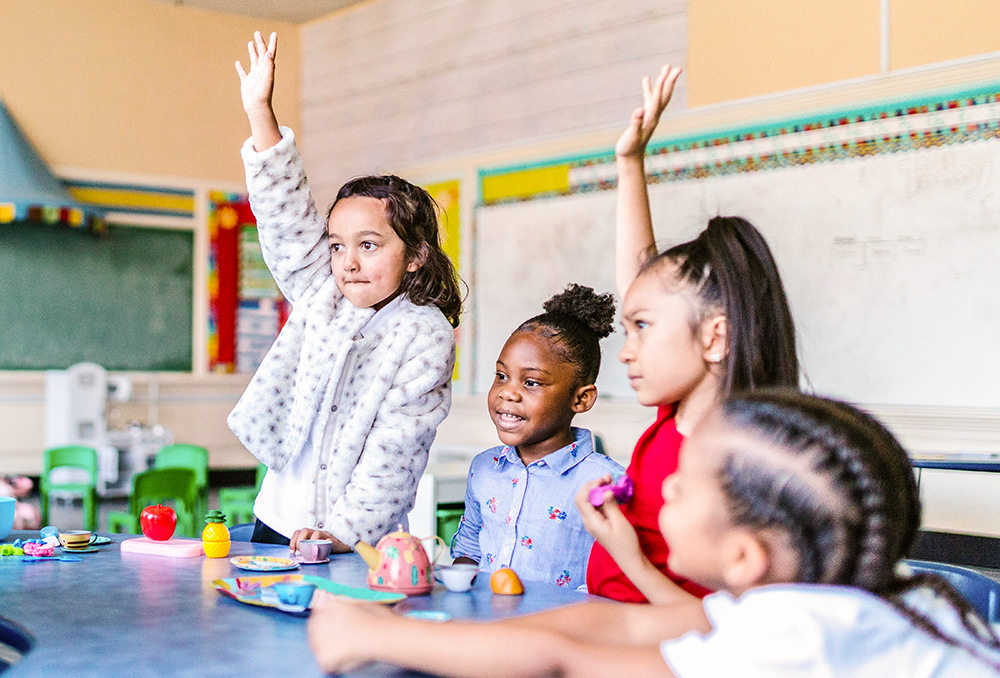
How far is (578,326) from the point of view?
2.13m

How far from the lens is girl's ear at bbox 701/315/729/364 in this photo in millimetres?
1350

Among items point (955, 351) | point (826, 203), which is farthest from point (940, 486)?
point (826, 203)

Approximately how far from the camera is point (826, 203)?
14.6 feet

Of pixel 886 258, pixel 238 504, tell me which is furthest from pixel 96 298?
pixel 886 258

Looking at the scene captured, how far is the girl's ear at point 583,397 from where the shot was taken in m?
2.08

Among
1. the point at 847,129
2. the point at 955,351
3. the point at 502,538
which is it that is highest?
the point at 847,129

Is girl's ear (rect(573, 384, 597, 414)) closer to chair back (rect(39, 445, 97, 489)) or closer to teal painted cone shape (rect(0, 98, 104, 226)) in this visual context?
chair back (rect(39, 445, 97, 489))

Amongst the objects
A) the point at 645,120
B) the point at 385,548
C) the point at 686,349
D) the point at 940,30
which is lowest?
the point at 385,548

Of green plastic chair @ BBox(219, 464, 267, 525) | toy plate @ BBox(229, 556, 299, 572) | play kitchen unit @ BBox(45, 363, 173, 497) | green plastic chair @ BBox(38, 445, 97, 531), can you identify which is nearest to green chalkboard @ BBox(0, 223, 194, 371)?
play kitchen unit @ BBox(45, 363, 173, 497)

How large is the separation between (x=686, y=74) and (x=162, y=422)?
4513 mm

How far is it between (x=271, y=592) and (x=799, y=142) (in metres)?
3.91

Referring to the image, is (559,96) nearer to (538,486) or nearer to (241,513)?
(241,513)

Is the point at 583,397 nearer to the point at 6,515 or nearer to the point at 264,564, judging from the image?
the point at 264,564

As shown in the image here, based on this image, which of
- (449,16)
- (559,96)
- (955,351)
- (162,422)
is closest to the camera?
(955,351)
